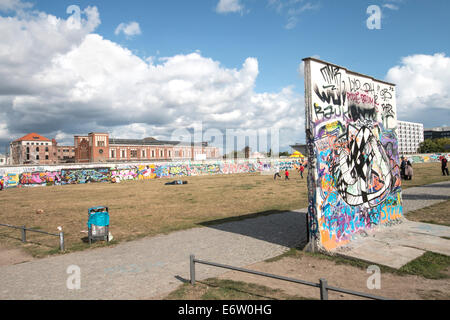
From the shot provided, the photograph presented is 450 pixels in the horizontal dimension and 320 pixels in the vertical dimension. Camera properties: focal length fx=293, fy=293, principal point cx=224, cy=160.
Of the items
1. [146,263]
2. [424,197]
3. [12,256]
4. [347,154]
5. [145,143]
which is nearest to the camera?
[146,263]

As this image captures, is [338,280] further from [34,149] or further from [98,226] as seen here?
[34,149]

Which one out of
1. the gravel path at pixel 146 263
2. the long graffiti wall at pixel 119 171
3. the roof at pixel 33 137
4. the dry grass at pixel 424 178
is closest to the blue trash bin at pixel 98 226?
the gravel path at pixel 146 263

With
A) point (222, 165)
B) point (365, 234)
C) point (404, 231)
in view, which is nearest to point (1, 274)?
point (365, 234)

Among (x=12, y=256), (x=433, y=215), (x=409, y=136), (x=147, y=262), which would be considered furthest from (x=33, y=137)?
(x=409, y=136)

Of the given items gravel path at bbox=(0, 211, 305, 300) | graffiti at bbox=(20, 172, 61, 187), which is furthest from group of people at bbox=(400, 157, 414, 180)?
graffiti at bbox=(20, 172, 61, 187)

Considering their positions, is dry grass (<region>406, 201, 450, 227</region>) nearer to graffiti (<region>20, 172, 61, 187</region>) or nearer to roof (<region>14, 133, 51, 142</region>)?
graffiti (<region>20, 172, 61, 187</region>)

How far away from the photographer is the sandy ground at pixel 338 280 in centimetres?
524

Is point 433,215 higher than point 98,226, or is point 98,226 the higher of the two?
point 98,226

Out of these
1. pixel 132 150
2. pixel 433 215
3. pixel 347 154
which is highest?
pixel 132 150

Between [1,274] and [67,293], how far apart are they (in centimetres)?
255

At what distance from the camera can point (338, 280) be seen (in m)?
5.93

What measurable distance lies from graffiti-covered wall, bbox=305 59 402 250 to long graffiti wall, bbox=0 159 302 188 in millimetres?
Result: 38559

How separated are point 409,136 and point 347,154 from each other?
179 metres

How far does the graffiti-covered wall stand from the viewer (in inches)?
303
